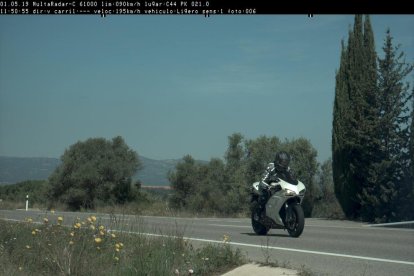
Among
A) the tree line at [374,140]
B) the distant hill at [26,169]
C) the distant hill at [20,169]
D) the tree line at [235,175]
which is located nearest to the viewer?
the distant hill at [20,169]

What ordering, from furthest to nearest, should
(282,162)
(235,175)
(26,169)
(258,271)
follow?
(235,175)
(26,169)
(282,162)
(258,271)

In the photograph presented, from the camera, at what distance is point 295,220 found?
44.2ft

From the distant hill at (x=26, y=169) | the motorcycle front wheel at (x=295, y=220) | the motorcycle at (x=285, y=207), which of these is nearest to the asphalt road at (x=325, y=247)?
the motorcycle front wheel at (x=295, y=220)

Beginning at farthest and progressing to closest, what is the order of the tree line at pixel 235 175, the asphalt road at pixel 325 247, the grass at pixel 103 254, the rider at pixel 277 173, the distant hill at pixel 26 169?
1. the tree line at pixel 235 175
2. the distant hill at pixel 26 169
3. the rider at pixel 277 173
4. the asphalt road at pixel 325 247
5. the grass at pixel 103 254

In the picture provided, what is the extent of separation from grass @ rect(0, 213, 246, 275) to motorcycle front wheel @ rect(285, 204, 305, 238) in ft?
13.3

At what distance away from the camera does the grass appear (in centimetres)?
814

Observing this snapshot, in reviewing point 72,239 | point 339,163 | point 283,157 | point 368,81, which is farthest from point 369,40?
point 72,239

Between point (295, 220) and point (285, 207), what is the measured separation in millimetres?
366

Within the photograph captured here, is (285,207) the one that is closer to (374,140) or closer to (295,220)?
(295,220)

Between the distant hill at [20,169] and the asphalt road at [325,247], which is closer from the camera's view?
the asphalt road at [325,247]

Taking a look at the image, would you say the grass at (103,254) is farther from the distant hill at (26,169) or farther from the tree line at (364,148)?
the tree line at (364,148)

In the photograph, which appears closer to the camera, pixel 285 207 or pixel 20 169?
pixel 285 207

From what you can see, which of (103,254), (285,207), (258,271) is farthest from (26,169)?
(258,271)

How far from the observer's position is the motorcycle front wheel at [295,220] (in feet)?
→ 43.7
